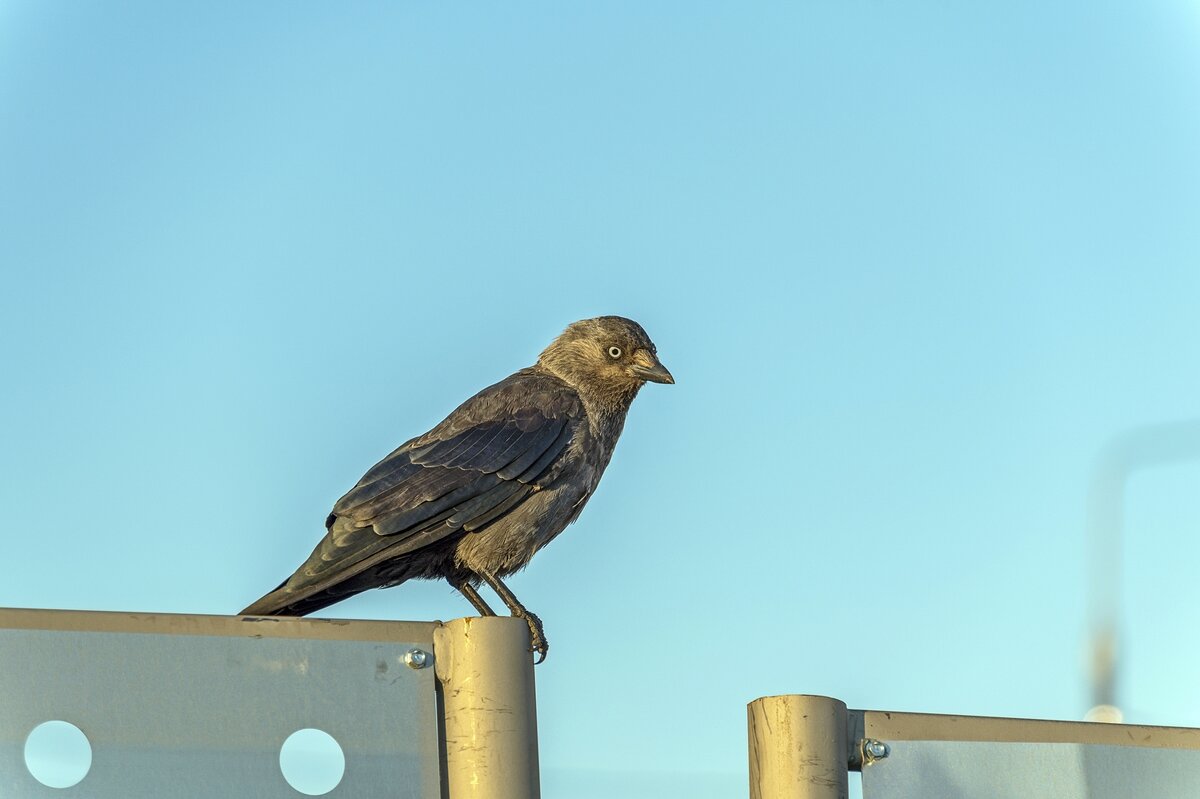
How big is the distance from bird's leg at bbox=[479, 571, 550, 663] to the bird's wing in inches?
10.1

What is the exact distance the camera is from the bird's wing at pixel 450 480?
6133 mm

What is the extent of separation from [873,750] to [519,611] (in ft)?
10.1

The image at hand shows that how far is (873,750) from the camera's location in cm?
359

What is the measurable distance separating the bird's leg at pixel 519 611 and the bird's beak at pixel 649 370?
5.15ft

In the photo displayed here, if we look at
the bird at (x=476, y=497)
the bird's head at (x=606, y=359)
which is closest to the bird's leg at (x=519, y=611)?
the bird at (x=476, y=497)

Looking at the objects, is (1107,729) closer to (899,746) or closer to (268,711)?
(899,746)

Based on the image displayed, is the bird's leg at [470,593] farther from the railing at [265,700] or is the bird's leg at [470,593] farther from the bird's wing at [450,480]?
the railing at [265,700]

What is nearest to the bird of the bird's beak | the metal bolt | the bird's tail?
the bird's tail

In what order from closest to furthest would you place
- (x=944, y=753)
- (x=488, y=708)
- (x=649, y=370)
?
1. (x=488, y=708)
2. (x=944, y=753)
3. (x=649, y=370)

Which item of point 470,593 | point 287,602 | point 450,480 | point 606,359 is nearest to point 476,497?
point 450,480

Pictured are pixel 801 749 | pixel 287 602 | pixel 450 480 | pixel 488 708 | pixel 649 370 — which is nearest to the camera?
pixel 488 708

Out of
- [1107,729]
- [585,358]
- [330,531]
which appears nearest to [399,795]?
[1107,729]

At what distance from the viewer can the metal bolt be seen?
3.59 metres

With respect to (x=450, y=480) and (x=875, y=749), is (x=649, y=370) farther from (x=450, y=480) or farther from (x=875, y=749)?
(x=875, y=749)
